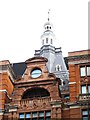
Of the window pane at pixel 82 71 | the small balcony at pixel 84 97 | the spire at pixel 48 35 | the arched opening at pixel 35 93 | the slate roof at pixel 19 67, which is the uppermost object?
the spire at pixel 48 35

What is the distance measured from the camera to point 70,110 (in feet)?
146

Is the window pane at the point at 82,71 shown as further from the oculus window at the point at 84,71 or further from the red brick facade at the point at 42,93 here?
the red brick facade at the point at 42,93

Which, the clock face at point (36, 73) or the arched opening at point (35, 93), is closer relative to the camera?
the arched opening at point (35, 93)

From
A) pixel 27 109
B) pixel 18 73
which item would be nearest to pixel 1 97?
pixel 27 109

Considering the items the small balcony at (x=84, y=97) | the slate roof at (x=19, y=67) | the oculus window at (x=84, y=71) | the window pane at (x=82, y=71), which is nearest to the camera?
the small balcony at (x=84, y=97)

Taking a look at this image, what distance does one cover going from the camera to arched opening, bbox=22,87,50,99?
4699 cm

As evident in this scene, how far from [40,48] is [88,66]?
977 inches

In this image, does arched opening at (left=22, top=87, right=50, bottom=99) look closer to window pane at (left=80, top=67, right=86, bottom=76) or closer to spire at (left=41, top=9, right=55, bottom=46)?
window pane at (left=80, top=67, right=86, bottom=76)

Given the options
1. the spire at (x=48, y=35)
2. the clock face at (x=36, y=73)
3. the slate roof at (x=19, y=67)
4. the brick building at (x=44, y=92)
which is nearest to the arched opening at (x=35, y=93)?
the brick building at (x=44, y=92)

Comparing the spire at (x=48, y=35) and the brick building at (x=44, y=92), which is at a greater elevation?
the spire at (x=48, y=35)

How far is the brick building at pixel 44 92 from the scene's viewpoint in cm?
4488

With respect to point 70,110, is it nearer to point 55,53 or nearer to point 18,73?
point 18,73

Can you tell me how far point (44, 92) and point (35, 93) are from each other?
97 centimetres

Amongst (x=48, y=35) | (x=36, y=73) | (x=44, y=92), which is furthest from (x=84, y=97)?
(x=48, y=35)
